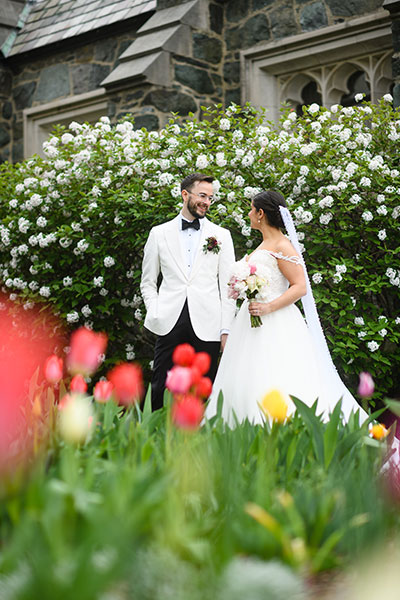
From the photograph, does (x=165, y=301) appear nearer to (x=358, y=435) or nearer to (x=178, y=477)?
(x=358, y=435)

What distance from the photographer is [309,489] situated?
2088mm

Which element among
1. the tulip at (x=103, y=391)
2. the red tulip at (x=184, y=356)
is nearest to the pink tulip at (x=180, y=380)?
the red tulip at (x=184, y=356)

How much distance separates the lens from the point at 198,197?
16.6 ft

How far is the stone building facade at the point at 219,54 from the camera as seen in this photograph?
898 cm

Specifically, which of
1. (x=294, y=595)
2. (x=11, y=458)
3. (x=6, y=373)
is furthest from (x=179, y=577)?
(x=6, y=373)

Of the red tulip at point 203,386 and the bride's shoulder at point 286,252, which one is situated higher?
the bride's shoulder at point 286,252

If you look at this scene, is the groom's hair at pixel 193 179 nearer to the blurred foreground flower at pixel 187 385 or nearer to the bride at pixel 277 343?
the bride at pixel 277 343

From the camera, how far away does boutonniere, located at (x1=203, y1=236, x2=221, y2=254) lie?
515 cm

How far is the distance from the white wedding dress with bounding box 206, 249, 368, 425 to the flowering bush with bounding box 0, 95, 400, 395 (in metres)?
1.17

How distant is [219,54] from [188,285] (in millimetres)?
5755

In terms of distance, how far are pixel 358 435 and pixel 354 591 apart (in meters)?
1.18

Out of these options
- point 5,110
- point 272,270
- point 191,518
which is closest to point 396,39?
point 272,270

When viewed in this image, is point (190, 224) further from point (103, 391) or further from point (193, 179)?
point (103, 391)

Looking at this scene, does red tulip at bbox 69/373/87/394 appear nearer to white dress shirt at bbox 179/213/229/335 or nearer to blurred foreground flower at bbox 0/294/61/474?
blurred foreground flower at bbox 0/294/61/474
